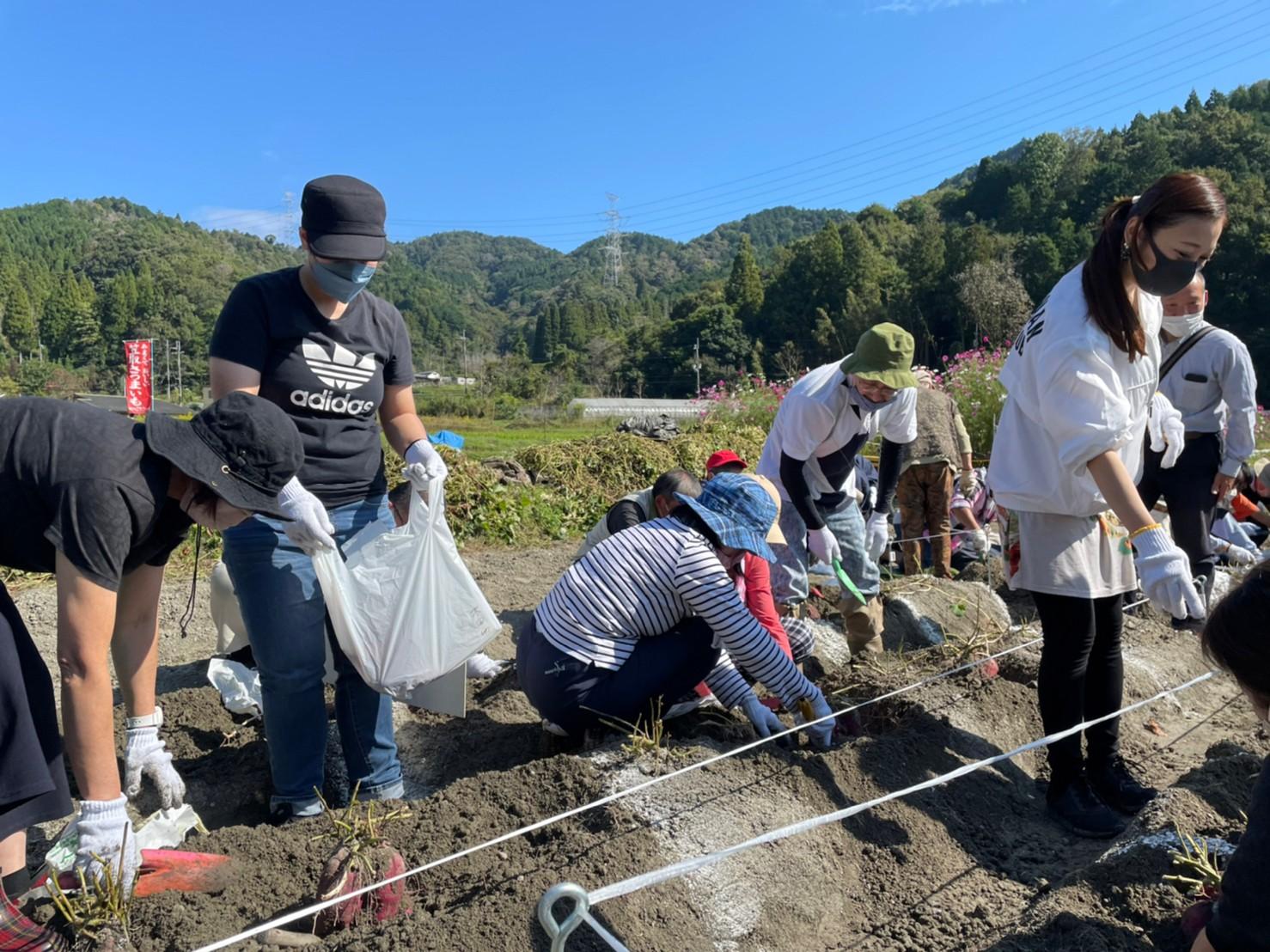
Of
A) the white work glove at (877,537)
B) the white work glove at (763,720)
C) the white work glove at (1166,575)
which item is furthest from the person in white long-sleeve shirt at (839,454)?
the white work glove at (1166,575)

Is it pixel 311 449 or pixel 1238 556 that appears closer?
pixel 311 449

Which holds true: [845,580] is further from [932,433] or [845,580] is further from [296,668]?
[932,433]

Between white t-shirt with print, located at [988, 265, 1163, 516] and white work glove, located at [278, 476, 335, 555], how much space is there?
70.6 inches

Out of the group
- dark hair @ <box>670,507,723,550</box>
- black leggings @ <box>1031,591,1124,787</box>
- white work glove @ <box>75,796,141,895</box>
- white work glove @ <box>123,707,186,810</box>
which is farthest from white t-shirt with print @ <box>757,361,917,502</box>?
white work glove @ <box>75,796,141,895</box>

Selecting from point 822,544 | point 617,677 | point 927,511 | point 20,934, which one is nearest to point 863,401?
point 822,544

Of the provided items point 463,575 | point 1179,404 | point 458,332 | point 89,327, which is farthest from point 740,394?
point 458,332

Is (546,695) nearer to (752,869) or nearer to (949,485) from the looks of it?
(752,869)

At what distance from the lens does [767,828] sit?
91.2 inches

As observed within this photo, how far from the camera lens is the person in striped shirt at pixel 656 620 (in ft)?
8.50

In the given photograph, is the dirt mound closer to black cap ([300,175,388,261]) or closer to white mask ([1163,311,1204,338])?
black cap ([300,175,388,261])

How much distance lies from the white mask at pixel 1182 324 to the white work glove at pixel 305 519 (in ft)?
12.0

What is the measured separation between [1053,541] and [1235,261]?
32.4m

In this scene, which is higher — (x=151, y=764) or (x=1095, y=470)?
(x=1095, y=470)

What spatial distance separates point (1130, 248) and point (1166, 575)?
2.60 feet
